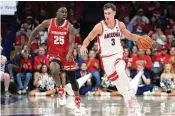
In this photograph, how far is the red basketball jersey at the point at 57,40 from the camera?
394 inches

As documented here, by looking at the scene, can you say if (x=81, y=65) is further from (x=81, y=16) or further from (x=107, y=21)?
(x=107, y=21)

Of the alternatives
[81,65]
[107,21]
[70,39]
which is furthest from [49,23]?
[81,65]

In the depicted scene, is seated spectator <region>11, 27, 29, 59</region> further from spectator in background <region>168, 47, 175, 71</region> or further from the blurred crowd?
spectator in background <region>168, 47, 175, 71</region>

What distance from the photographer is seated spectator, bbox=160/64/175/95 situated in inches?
550

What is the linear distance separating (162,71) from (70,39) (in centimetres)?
553

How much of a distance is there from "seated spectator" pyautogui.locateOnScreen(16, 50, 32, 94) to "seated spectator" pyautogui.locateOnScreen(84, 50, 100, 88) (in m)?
1.78

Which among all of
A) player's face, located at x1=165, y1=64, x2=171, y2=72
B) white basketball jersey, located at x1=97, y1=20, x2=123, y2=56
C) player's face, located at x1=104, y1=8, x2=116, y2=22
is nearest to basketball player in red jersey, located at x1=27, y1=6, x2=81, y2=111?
white basketball jersey, located at x1=97, y1=20, x2=123, y2=56

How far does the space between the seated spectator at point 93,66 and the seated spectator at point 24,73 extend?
1779 mm

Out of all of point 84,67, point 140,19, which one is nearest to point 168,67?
point 84,67

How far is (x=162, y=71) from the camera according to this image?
14.5 metres

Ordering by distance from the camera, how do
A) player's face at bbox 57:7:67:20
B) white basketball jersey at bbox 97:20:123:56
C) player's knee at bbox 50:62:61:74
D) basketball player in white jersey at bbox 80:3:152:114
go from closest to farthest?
basketball player in white jersey at bbox 80:3:152:114
white basketball jersey at bbox 97:20:123:56
player's face at bbox 57:7:67:20
player's knee at bbox 50:62:61:74

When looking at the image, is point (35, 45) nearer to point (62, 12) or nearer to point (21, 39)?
point (21, 39)

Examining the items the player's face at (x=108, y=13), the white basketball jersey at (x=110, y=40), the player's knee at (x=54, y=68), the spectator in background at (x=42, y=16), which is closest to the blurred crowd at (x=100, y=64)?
the spectator in background at (x=42, y=16)

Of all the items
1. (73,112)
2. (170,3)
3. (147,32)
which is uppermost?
(170,3)
